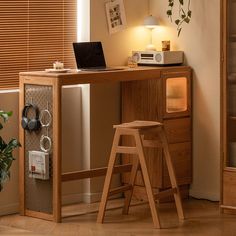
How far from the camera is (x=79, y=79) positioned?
548 cm

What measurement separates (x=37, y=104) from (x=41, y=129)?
178mm

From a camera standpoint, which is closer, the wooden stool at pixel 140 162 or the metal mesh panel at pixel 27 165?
the wooden stool at pixel 140 162

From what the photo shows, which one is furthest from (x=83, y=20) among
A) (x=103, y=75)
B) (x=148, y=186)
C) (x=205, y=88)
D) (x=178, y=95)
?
(x=148, y=186)

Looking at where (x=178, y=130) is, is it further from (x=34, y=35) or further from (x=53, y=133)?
(x=34, y=35)

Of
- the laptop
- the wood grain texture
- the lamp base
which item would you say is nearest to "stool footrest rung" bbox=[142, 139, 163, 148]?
the laptop

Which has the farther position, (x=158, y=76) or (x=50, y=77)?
(x=158, y=76)

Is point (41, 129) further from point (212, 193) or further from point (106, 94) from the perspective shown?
point (212, 193)

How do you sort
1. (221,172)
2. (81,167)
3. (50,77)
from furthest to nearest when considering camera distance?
(81,167)
(221,172)
(50,77)

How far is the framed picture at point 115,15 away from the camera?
20.5 ft

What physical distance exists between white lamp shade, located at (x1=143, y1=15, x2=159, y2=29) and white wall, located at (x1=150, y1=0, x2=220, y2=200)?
5.6 inches

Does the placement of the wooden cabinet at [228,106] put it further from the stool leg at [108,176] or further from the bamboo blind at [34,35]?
the bamboo blind at [34,35]

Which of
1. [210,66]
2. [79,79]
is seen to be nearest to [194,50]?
[210,66]

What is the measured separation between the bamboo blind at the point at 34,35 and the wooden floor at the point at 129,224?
1.02m

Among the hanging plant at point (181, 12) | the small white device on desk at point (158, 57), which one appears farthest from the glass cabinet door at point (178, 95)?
the hanging plant at point (181, 12)
